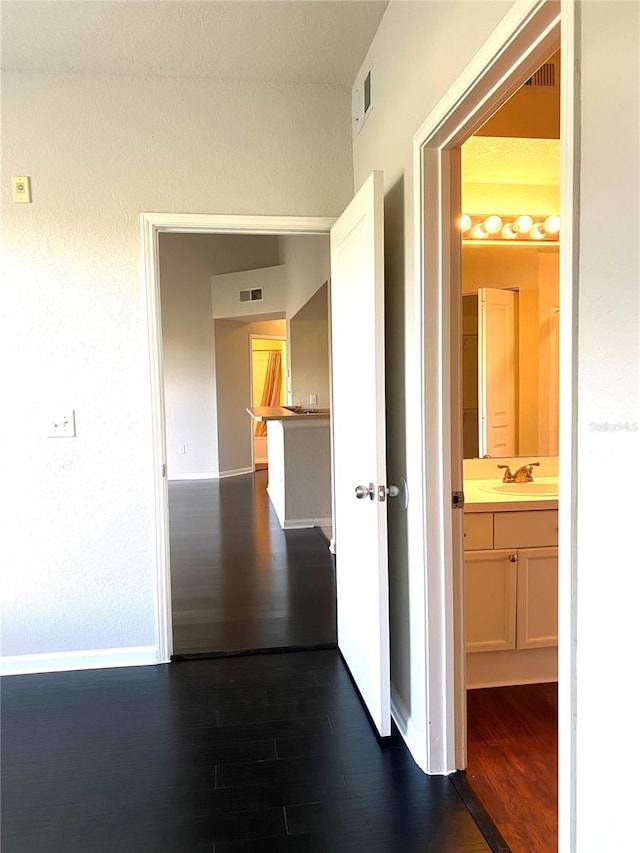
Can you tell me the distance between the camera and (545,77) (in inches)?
92.4

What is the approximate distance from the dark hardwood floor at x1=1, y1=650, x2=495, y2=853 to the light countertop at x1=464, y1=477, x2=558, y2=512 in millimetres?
962

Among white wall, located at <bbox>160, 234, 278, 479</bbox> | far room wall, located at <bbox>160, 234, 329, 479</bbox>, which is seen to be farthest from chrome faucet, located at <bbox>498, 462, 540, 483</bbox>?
white wall, located at <bbox>160, 234, 278, 479</bbox>

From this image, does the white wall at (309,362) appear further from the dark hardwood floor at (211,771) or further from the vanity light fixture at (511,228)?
the dark hardwood floor at (211,771)

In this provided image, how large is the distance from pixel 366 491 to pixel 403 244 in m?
0.89

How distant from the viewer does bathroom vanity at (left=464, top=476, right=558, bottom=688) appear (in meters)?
2.48

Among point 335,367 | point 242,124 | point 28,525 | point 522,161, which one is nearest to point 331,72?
point 242,124

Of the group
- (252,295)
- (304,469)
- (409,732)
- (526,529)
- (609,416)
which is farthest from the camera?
(252,295)

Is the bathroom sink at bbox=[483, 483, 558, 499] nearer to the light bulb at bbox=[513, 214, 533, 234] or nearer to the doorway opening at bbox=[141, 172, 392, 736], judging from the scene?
the doorway opening at bbox=[141, 172, 392, 736]

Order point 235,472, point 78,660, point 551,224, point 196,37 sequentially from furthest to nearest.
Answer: point 235,472 → point 551,224 → point 78,660 → point 196,37

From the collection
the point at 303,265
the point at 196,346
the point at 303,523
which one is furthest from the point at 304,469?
the point at 196,346

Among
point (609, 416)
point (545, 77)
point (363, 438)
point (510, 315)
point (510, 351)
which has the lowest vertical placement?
point (363, 438)

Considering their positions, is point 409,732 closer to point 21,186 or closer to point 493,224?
point 493,224

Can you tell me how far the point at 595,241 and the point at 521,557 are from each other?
5.82 ft

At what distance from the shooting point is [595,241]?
1006 millimetres
